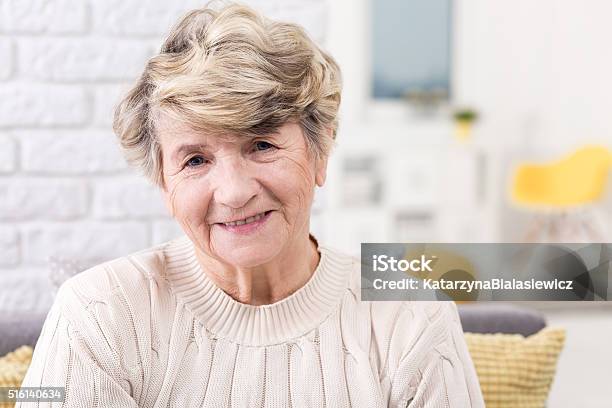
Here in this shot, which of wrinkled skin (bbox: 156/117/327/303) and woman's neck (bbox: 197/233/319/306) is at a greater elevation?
wrinkled skin (bbox: 156/117/327/303)

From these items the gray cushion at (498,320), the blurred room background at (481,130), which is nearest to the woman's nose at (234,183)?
the gray cushion at (498,320)

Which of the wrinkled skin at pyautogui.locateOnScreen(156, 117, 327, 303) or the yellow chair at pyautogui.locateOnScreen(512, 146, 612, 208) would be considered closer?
the wrinkled skin at pyautogui.locateOnScreen(156, 117, 327, 303)

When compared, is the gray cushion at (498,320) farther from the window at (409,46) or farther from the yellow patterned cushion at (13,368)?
the window at (409,46)

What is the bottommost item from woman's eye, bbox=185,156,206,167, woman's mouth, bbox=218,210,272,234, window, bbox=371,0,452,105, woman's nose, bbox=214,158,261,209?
woman's mouth, bbox=218,210,272,234

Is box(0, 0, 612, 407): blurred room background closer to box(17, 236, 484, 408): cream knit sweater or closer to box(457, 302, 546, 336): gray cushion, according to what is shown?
box(457, 302, 546, 336): gray cushion

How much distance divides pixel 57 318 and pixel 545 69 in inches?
140

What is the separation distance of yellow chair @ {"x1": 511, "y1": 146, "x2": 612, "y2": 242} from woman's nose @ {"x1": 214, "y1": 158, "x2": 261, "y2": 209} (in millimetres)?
2901

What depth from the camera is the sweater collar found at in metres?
0.89

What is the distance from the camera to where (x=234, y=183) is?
79cm

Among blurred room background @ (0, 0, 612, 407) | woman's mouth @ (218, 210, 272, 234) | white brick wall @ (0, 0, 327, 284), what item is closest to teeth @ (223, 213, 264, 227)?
woman's mouth @ (218, 210, 272, 234)

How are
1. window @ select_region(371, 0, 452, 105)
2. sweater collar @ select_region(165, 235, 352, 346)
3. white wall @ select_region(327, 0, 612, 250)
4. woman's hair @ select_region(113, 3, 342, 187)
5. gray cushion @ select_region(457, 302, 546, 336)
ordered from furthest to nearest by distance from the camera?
window @ select_region(371, 0, 452, 105)
white wall @ select_region(327, 0, 612, 250)
gray cushion @ select_region(457, 302, 546, 336)
sweater collar @ select_region(165, 235, 352, 346)
woman's hair @ select_region(113, 3, 342, 187)

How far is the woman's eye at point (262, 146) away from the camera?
0.81 m

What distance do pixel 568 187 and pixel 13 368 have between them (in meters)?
2.97

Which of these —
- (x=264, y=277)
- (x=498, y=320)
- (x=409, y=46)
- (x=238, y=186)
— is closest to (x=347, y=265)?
(x=264, y=277)
